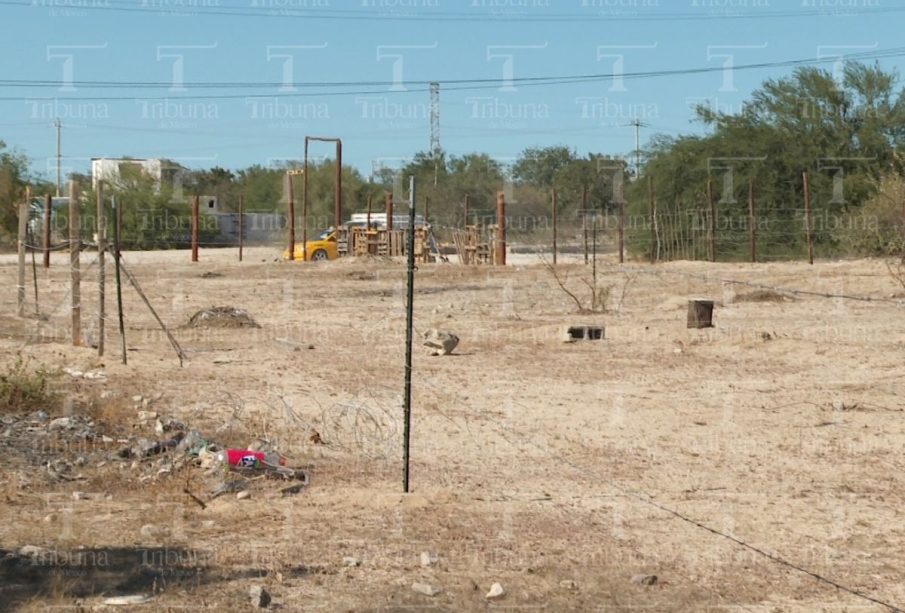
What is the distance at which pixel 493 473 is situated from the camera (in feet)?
29.9

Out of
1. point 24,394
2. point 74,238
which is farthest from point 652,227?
point 24,394

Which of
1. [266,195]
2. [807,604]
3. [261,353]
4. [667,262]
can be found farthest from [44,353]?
[266,195]

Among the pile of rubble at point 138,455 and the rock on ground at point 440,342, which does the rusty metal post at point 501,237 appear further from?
the pile of rubble at point 138,455

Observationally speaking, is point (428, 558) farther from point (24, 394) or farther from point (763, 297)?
point (763, 297)

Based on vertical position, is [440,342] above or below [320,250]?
below

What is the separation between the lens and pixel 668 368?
14.4 metres

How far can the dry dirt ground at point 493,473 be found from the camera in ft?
21.3

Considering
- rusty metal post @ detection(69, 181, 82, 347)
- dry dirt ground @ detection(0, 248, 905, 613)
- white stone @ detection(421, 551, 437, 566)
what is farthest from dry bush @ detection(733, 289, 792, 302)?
white stone @ detection(421, 551, 437, 566)

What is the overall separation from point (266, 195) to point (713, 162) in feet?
137

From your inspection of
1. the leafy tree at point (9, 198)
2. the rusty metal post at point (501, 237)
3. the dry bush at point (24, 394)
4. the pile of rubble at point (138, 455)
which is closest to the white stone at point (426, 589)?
the pile of rubble at point (138, 455)

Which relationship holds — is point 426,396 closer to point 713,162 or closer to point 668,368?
point 668,368

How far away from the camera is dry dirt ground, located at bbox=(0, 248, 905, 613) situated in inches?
256

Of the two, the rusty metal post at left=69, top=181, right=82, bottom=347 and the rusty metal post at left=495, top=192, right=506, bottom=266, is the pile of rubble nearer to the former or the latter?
the rusty metal post at left=69, top=181, right=82, bottom=347

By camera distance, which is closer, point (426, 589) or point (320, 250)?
point (426, 589)
